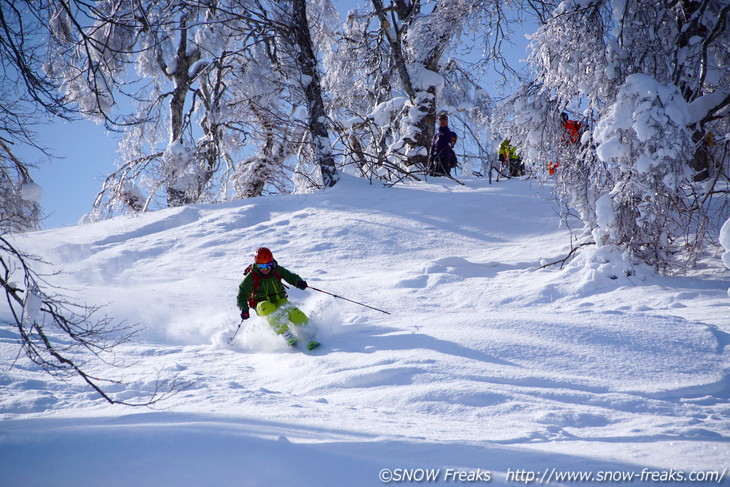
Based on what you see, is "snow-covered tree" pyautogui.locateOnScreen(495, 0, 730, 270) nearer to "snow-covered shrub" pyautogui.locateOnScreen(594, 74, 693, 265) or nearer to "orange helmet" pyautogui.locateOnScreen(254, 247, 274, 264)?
"snow-covered shrub" pyautogui.locateOnScreen(594, 74, 693, 265)

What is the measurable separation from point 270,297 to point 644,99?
17.3ft

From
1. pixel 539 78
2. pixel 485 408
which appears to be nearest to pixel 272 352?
pixel 485 408

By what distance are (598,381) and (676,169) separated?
3.29m

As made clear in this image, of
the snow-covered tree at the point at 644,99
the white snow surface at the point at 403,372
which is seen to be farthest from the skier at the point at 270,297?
the snow-covered tree at the point at 644,99

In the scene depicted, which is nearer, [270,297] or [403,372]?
[403,372]

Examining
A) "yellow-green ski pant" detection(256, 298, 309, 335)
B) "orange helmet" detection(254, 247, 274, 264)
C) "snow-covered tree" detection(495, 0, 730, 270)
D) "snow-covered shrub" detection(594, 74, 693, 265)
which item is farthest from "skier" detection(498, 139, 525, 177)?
"yellow-green ski pant" detection(256, 298, 309, 335)

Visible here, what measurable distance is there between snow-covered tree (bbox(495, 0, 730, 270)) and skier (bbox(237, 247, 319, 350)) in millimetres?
4183

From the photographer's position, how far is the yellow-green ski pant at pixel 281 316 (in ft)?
20.3

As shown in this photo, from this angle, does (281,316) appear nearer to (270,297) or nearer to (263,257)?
(270,297)

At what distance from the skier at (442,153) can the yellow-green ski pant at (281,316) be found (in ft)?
25.4

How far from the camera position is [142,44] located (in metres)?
16.6

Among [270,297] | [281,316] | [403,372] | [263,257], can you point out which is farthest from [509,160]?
[403,372]

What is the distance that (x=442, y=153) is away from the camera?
1302 centimetres

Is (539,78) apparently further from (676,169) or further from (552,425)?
(552,425)
